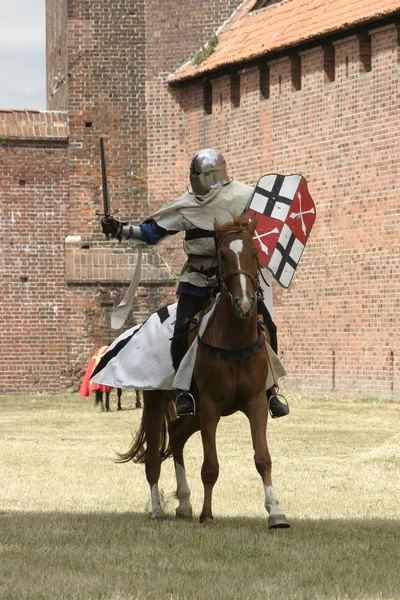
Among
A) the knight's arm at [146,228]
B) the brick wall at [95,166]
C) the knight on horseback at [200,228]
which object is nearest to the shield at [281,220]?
the knight on horseback at [200,228]

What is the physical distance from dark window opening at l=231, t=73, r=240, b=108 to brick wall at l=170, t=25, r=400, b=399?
48cm

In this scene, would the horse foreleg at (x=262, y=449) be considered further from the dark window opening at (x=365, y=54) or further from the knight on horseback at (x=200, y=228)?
the dark window opening at (x=365, y=54)

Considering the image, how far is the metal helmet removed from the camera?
796 cm

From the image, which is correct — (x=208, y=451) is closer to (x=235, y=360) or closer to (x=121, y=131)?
(x=235, y=360)

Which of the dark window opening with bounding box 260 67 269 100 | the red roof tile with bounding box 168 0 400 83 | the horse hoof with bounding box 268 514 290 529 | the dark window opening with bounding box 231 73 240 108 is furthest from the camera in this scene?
the dark window opening with bounding box 231 73 240 108

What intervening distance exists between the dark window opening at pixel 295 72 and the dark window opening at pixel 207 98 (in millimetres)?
2989

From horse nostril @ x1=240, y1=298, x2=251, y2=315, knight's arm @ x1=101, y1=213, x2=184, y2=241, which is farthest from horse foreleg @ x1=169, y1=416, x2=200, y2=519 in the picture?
horse nostril @ x1=240, y1=298, x2=251, y2=315

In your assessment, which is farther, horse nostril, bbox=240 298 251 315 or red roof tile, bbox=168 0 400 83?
red roof tile, bbox=168 0 400 83

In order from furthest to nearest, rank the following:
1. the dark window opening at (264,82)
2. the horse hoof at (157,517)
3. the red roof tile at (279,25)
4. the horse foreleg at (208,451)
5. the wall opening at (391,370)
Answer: the dark window opening at (264,82) → the red roof tile at (279,25) → the wall opening at (391,370) → the horse hoof at (157,517) → the horse foreleg at (208,451)

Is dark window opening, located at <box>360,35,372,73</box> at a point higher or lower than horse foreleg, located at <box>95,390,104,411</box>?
higher

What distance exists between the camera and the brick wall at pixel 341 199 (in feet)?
67.4

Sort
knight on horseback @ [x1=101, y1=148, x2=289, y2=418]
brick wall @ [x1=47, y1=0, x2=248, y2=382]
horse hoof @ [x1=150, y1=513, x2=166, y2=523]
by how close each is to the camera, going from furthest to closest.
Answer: brick wall @ [x1=47, y1=0, x2=248, y2=382], horse hoof @ [x1=150, y1=513, x2=166, y2=523], knight on horseback @ [x1=101, y1=148, x2=289, y2=418]

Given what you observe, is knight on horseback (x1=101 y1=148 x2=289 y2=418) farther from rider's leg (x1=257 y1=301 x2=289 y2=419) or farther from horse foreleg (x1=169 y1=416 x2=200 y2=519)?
horse foreleg (x1=169 y1=416 x2=200 y2=519)

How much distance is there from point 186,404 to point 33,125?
19241 millimetres
